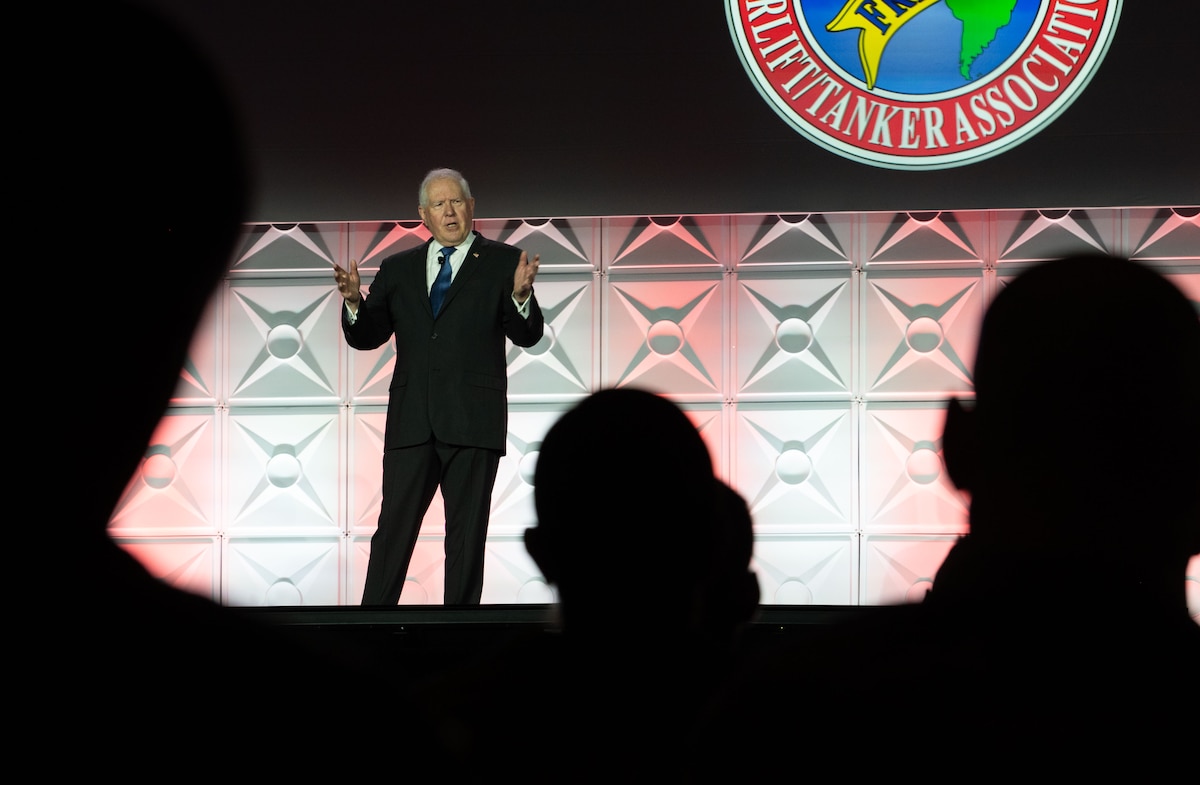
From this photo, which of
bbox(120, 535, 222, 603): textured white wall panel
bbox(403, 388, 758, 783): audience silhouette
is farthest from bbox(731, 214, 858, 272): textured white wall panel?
bbox(403, 388, 758, 783): audience silhouette

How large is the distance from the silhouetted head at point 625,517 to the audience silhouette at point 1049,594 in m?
0.30

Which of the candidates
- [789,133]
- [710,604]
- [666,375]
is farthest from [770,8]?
[710,604]

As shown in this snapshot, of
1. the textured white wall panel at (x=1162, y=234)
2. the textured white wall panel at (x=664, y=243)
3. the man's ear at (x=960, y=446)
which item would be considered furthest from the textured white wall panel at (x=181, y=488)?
the man's ear at (x=960, y=446)

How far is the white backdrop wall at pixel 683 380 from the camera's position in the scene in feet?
16.1

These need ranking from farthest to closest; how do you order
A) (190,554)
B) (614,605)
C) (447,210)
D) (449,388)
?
(190,554)
(447,210)
(449,388)
(614,605)

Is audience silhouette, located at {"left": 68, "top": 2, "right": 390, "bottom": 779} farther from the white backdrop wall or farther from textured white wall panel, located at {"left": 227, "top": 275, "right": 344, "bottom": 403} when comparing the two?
textured white wall panel, located at {"left": 227, "top": 275, "right": 344, "bottom": 403}

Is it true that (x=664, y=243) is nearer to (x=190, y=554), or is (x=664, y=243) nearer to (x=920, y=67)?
(x=920, y=67)

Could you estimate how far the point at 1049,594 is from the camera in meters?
0.62

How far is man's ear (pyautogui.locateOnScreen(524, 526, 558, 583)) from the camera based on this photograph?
1.06 metres

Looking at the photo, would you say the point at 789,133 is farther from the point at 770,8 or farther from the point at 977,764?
the point at 977,764

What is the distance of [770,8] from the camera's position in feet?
14.1

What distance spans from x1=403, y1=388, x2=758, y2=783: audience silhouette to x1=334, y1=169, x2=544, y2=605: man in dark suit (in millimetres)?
2320

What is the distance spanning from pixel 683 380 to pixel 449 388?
1773 mm

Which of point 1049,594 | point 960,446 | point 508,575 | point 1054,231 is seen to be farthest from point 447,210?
point 1049,594
